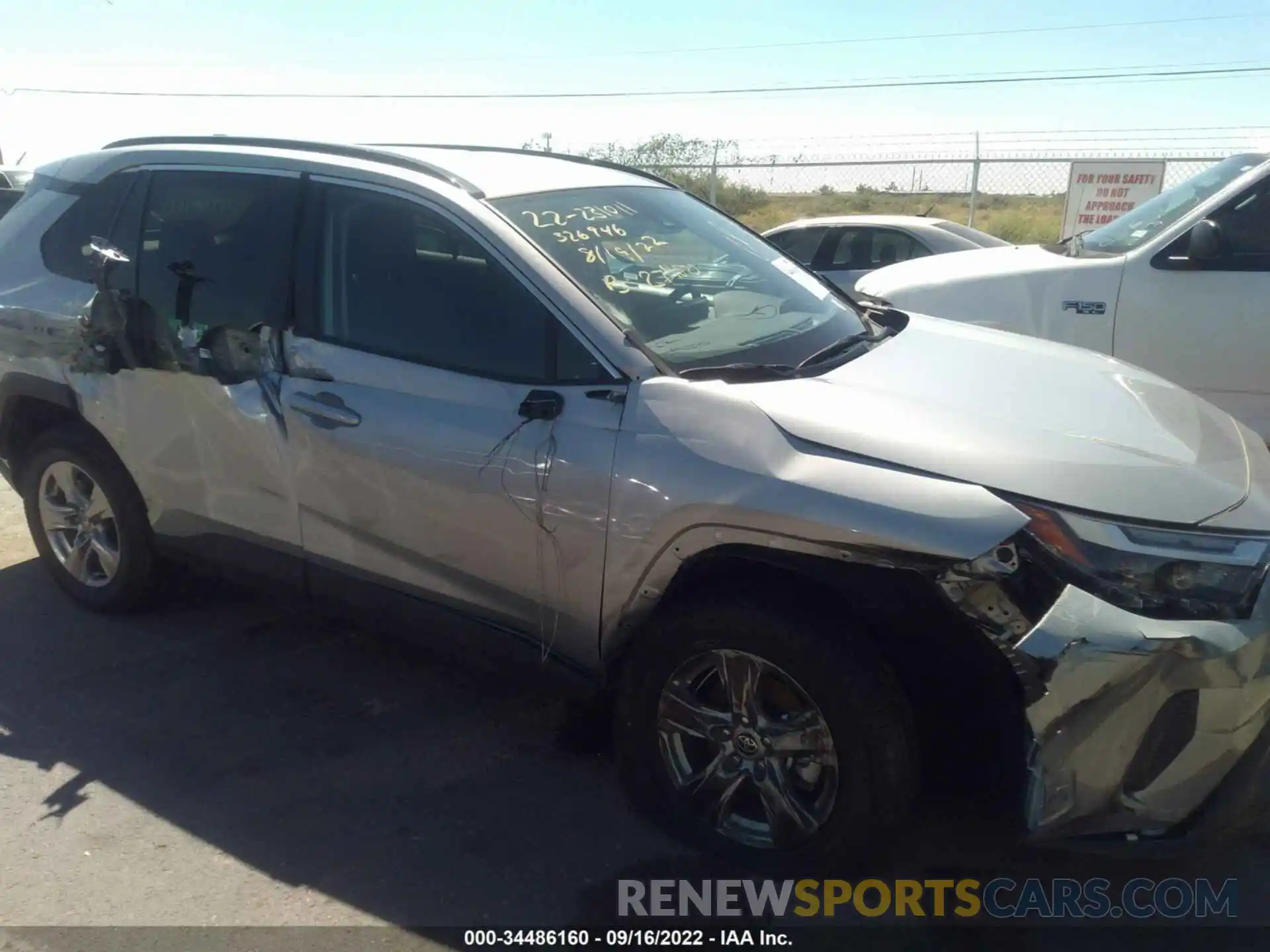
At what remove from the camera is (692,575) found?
2.98 m

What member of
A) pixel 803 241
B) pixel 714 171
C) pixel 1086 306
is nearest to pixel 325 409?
pixel 1086 306

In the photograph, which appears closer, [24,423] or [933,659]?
[933,659]

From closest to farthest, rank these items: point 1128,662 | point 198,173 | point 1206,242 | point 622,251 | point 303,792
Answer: point 1128,662 → point 303,792 → point 622,251 → point 198,173 → point 1206,242

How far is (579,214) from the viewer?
3.62m

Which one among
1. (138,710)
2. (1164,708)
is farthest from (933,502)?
(138,710)

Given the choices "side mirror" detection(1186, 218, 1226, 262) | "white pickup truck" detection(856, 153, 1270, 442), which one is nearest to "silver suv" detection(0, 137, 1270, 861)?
"white pickup truck" detection(856, 153, 1270, 442)

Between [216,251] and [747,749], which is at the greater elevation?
[216,251]

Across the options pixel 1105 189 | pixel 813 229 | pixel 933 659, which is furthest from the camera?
pixel 1105 189

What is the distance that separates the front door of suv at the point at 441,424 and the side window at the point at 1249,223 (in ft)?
12.8

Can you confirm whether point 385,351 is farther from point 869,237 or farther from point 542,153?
point 869,237

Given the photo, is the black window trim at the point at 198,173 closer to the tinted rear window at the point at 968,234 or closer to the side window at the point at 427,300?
the side window at the point at 427,300

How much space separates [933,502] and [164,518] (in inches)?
116

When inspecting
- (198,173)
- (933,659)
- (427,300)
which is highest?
(198,173)

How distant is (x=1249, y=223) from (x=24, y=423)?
18.4 feet
